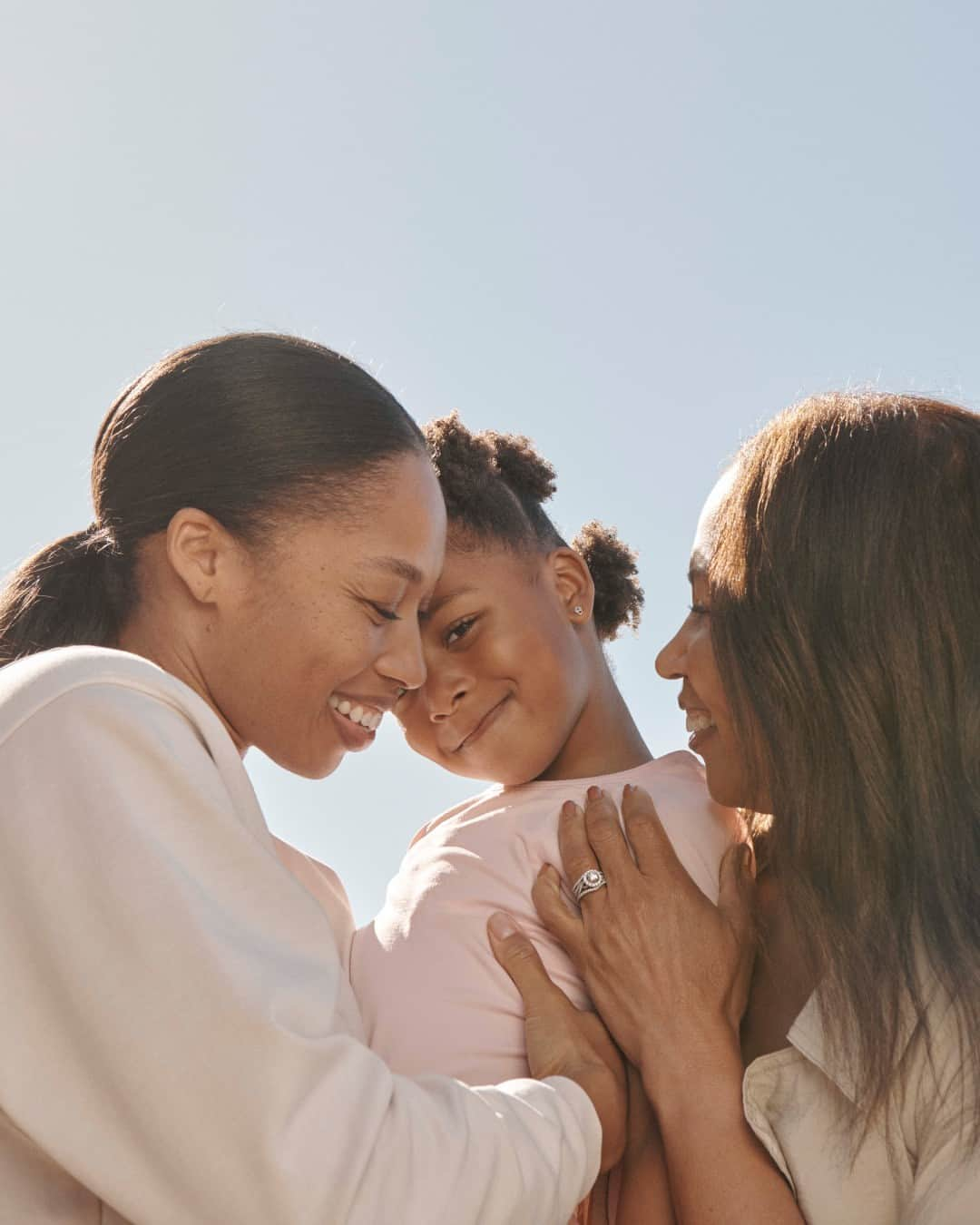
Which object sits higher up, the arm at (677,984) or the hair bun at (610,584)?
the hair bun at (610,584)

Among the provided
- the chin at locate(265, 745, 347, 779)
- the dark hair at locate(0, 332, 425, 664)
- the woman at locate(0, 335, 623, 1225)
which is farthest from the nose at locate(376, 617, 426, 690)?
the woman at locate(0, 335, 623, 1225)

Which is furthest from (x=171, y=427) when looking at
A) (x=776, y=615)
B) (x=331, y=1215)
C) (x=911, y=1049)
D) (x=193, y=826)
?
(x=911, y=1049)

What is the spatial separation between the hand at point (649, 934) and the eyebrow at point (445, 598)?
827mm

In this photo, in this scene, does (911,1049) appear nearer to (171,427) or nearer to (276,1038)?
(276,1038)

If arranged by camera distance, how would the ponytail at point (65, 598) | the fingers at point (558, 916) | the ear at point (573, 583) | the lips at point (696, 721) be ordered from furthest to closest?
the ear at point (573, 583) → the lips at point (696, 721) → the fingers at point (558, 916) → the ponytail at point (65, 598)

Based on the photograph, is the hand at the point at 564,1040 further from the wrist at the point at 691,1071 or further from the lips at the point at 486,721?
the lips at the point at 486,721

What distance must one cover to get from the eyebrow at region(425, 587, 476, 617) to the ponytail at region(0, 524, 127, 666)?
1.08 m

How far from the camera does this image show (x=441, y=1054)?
2.70 meters

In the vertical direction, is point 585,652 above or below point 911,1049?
above

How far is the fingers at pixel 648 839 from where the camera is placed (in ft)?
9.80

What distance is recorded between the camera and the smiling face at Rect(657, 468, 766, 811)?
2.97m

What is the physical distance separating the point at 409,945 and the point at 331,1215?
1.16 metres

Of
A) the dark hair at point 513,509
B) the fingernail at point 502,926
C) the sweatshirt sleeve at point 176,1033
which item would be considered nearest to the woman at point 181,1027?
the sweatshirt sleeve at point 176,1033

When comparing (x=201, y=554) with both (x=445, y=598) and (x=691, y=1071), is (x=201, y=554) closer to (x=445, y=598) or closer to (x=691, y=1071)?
(x=445, y=598)
